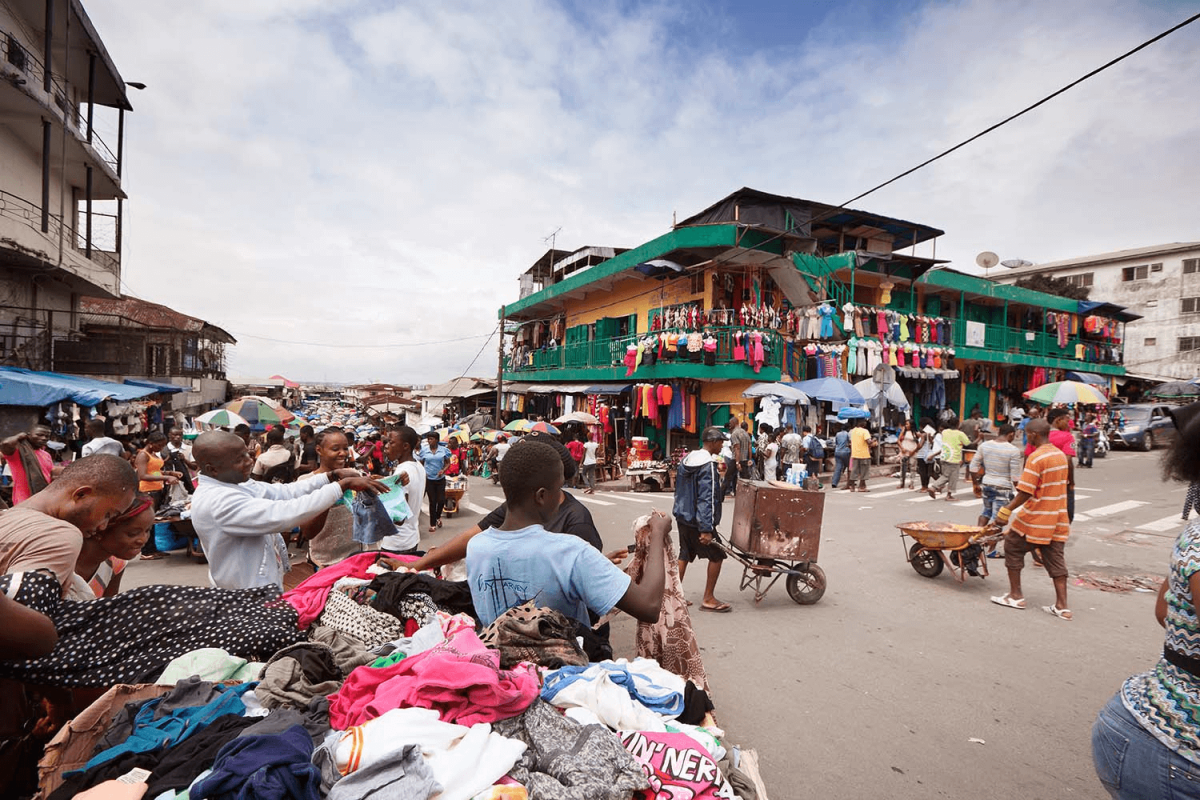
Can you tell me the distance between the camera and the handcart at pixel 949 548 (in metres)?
6.98

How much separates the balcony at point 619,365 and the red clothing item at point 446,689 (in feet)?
51.9

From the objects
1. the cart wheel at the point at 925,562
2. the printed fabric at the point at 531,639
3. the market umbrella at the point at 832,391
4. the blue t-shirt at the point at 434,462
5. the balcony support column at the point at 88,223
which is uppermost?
the balcony support column at the point at 88,223

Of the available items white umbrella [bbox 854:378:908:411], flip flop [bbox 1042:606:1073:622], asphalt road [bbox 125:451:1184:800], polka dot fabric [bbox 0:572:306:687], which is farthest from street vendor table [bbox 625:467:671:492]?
polka dot fabric [bbox 0:572:306:687]

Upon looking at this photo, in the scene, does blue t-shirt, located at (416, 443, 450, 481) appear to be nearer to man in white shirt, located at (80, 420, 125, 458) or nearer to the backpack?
man in white shirt, located at (80, 420, 125, 458)

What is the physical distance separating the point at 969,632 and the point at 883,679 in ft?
5.40

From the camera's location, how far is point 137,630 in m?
2.38

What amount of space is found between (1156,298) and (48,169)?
184ft

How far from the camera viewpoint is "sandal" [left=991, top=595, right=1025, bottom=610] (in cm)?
643

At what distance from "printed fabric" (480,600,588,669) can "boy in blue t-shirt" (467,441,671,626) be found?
0.42 feet

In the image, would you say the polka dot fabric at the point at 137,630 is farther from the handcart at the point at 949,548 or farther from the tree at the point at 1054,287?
the tree at the point at 1054,287

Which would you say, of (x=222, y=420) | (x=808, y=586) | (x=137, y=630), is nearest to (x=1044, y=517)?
(x=808, y=586)

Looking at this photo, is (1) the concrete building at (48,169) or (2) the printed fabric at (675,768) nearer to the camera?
(2) the printed fabric at (675,768)

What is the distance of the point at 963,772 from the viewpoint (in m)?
3.49

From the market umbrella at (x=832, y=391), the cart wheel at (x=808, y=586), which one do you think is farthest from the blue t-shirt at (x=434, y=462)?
the market umbrella at (x=832, y=391)
